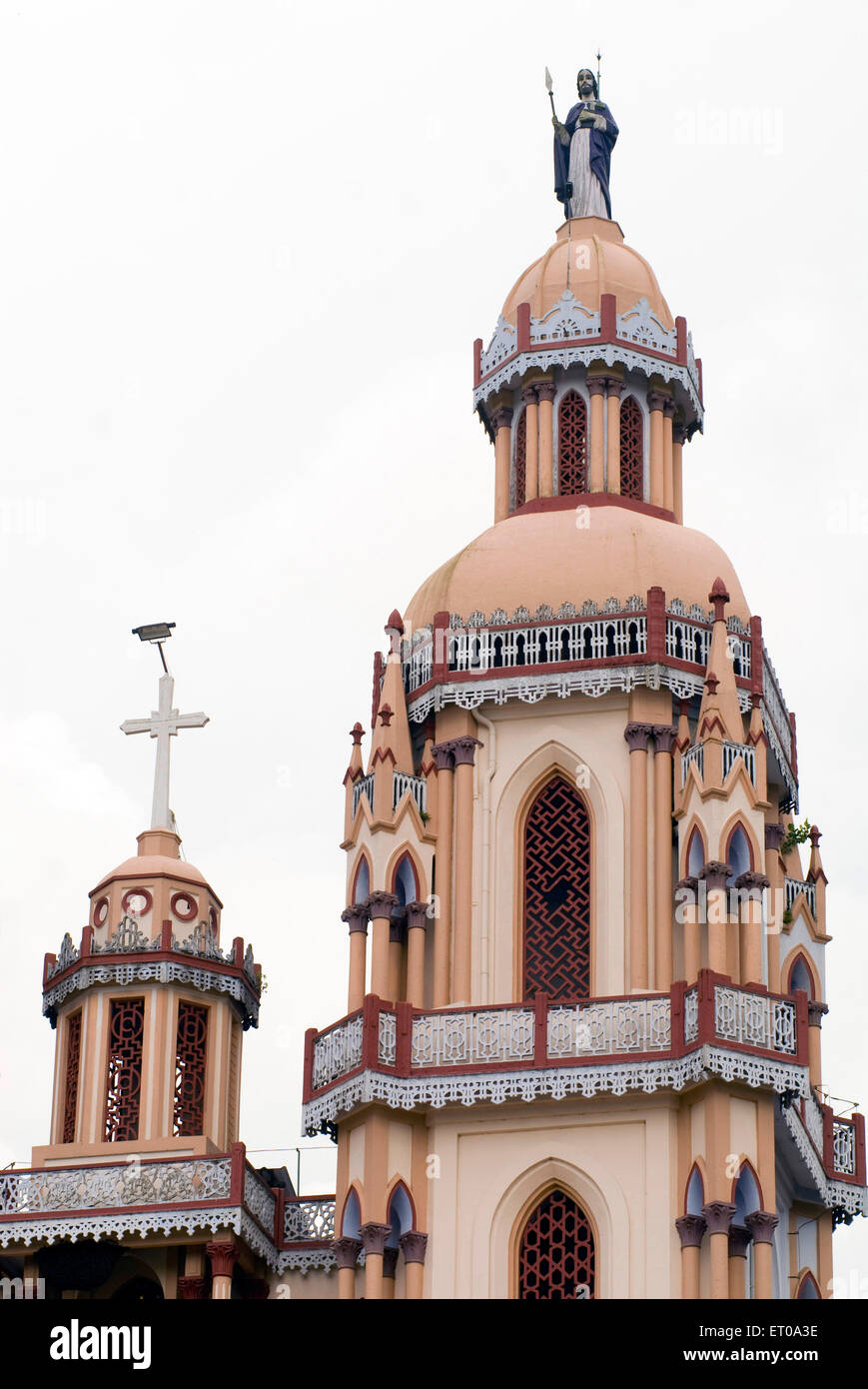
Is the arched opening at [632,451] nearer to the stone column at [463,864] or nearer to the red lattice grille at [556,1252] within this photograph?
the stone column at [463,864]

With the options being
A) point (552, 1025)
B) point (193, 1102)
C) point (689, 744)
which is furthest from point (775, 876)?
point (193, 1102)

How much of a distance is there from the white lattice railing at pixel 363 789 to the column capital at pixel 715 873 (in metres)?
4.40

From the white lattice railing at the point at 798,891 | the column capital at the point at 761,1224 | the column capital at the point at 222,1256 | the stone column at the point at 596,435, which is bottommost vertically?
the column capital at the point at 761,1224

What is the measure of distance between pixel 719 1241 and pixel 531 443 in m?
12.3

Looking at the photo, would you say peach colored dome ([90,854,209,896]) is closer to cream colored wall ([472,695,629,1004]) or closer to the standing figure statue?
cream colored wall ([472,695,629,1004])

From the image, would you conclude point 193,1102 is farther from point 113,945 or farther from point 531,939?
point 531,939

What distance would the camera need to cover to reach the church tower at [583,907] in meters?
34.9

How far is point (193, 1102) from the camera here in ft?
131

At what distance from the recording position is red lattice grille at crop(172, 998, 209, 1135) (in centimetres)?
3975

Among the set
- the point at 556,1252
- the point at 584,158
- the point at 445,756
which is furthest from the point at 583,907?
the point at 584,158

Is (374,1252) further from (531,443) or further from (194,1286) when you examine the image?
(531,443)

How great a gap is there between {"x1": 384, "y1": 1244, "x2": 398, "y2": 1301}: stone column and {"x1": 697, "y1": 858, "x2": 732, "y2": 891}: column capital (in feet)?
18.4

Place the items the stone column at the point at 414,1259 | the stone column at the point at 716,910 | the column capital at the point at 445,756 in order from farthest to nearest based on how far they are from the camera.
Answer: the column capital at the point at 445,756
the stone column at the point at 716,910
the stone column at the point at 414,1259

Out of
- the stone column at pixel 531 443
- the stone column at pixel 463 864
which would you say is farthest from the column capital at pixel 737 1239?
the stone column at pixel 531 443
